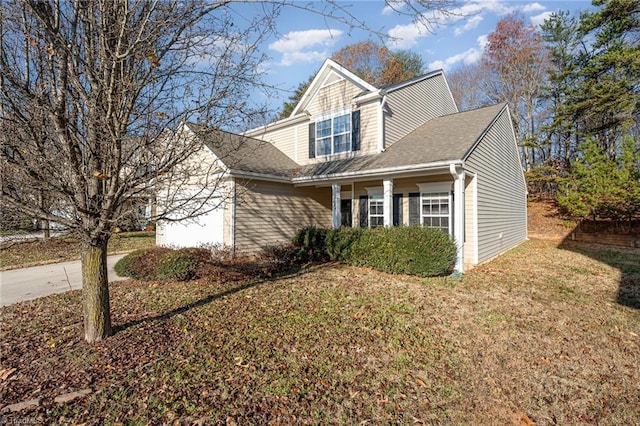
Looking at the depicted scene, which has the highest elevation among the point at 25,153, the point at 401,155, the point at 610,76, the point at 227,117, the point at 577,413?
the point at 610,76

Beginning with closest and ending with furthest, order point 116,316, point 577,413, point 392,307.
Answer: point 577,413 → point 116,316 → point 392,307

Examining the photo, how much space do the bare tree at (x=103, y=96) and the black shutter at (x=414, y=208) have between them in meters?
7.52

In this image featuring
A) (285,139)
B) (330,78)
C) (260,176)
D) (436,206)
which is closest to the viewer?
(436,206)

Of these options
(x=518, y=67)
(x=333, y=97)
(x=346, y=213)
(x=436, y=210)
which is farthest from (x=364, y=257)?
(x=518, y=67)

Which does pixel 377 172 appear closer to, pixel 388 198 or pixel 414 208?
pixel 388 198

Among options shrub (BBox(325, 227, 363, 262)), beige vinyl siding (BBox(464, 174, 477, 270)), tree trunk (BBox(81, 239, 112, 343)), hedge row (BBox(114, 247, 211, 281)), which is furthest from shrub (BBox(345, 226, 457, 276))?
tree trunk (BBox(81, 239, 112, 343))

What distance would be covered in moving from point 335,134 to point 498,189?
6.47 metres

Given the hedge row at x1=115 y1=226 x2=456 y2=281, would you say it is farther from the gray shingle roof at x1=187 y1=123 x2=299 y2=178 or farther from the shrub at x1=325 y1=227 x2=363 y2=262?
the gray shingle roof at x1=187 y1=123 x2=299 y2=178

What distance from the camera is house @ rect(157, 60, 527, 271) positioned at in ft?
29.4

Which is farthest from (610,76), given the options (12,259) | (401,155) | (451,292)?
A: (12,259)

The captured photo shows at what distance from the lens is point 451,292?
6.27 m

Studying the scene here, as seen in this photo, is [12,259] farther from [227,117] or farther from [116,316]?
[227,117]

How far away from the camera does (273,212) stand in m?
11.0

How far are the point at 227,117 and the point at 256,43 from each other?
1.02m
